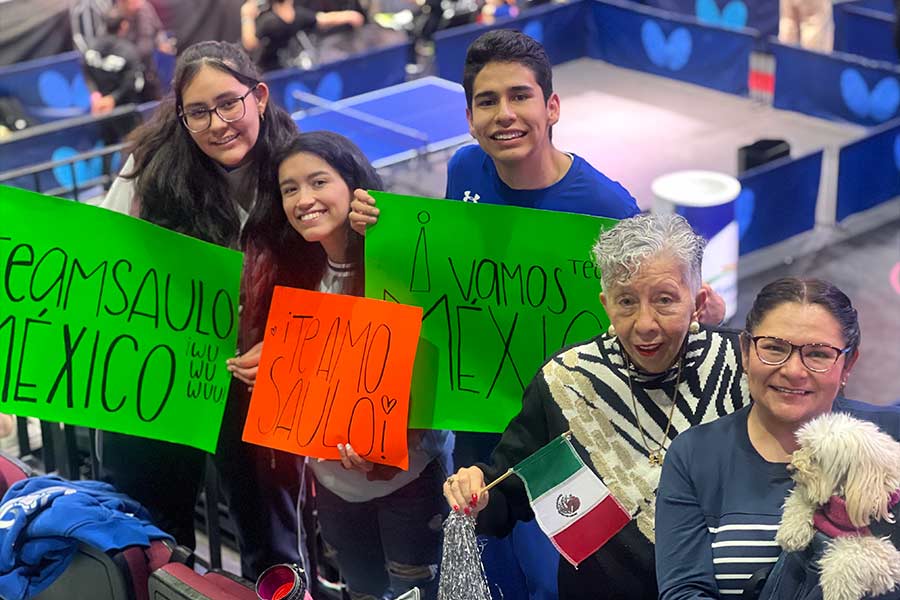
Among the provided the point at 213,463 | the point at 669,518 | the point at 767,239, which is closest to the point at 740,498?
the point at 669,518

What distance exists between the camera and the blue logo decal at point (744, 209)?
8.84 meters

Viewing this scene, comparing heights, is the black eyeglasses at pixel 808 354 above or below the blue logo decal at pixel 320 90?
below

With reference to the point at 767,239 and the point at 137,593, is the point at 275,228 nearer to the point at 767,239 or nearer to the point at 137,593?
the point at 137,593

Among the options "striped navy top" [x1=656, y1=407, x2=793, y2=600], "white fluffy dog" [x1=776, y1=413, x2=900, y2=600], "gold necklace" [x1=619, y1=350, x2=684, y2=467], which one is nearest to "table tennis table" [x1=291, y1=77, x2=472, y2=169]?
"gold necklace" [x1=619, y1=350, x2=684, y2=467]

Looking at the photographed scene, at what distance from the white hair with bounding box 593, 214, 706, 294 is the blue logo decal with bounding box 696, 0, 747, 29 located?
10866 mm

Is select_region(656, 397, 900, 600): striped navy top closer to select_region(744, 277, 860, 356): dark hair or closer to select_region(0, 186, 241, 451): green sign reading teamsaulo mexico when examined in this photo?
select_region(744, 277, 860, 356): dark hair

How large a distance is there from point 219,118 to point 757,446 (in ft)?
5.75

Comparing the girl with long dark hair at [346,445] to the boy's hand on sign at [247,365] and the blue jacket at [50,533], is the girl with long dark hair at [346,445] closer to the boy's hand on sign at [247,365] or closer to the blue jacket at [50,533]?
the boy's hand on sign at [247,365]

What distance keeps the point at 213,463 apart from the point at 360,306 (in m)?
0.92

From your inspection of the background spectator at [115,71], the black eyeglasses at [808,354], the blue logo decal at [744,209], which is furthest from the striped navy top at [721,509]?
the background spectator at [115,71]

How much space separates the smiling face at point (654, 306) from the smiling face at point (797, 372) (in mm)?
248

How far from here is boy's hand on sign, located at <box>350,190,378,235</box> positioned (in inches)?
134

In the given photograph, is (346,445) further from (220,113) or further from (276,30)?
(276,30)

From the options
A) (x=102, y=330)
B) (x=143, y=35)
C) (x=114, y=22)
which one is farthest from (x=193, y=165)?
(x=143, y=35)
